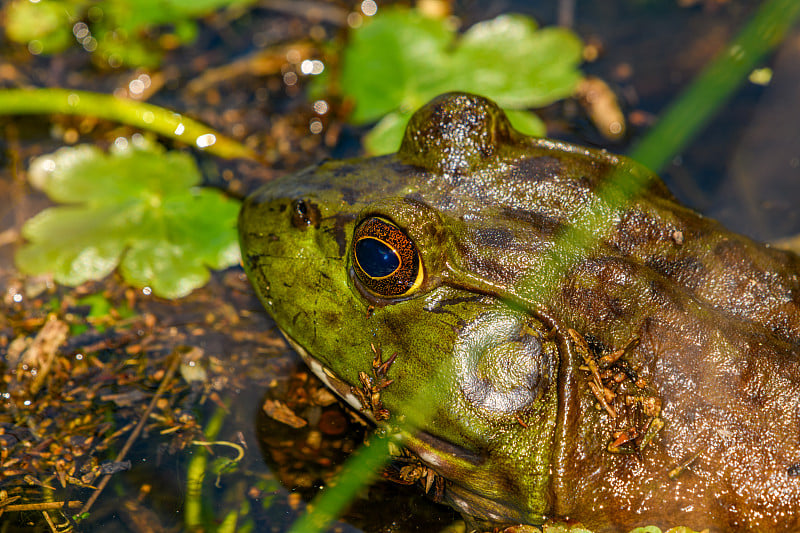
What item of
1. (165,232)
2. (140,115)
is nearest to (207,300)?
(165,232)

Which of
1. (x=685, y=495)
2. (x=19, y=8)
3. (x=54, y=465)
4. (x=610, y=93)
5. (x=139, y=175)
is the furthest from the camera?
(x=19, y=8)

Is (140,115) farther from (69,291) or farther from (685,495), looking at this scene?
(685,495)

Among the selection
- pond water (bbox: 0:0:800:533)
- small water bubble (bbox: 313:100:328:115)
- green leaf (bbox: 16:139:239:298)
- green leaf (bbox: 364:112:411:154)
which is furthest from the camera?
small water bubble (bbox: 313:100:328:115)

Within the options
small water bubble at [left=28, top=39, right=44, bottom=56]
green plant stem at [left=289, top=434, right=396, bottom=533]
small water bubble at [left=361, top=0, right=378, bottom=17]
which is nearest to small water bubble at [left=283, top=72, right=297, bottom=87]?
small water bubble at [left=361, top=0, right=378, bottom=17]

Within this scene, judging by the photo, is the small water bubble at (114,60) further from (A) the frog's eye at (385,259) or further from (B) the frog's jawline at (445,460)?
(A) the frog's eye at (385,259)

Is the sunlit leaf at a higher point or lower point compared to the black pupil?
higher

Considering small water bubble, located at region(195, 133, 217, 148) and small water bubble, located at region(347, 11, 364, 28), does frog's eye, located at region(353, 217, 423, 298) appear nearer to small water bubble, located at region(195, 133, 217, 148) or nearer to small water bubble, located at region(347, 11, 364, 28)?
small water bubble, located at region(195, 133, 217, 148)

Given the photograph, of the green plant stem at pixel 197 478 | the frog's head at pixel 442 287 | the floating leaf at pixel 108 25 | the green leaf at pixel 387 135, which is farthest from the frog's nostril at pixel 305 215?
the floating leaf at pixel 108 25
